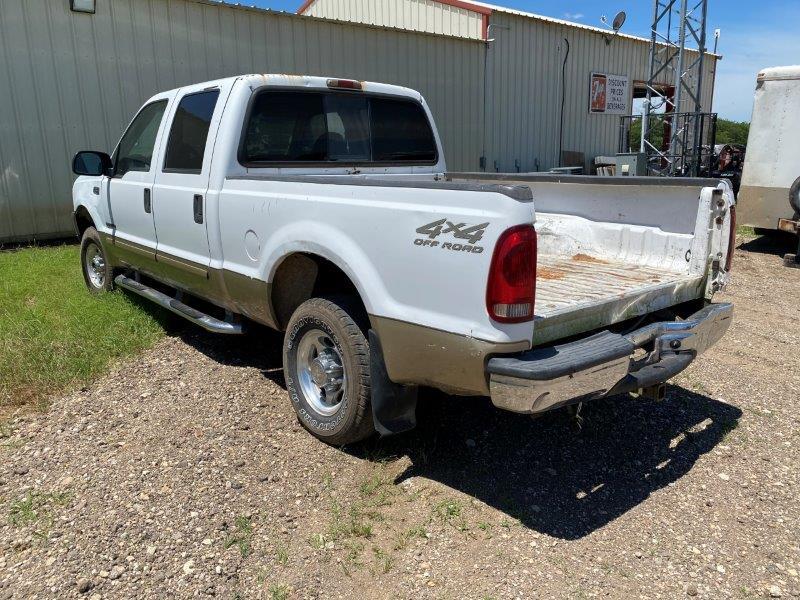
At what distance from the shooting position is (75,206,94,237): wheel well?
21.1 ft

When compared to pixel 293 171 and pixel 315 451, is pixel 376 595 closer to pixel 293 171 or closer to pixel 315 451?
pixel 315 451

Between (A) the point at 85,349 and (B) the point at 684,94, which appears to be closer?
(A) the point at 85,349

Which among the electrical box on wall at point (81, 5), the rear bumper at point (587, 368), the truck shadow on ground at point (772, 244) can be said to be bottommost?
the truck shadow on ground at point (772, 244)

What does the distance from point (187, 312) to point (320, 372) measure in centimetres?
154

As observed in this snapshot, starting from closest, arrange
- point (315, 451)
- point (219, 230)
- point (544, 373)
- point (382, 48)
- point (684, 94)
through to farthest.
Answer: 1. point (544, 373)
2. point (315, 451)
3. point (219, 230)
4. point (382, 48)
5. point (684, 94)

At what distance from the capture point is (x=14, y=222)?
9.45 metres

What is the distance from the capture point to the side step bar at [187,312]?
14.4 ft

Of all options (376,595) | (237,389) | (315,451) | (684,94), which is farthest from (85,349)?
(684,94)

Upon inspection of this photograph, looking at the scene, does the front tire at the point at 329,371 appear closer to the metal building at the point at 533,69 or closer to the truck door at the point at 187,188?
the truck door at the point at 187,188

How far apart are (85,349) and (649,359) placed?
4.06 meters

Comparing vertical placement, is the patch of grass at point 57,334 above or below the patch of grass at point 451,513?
above

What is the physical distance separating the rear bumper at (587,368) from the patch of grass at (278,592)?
3.74 feet

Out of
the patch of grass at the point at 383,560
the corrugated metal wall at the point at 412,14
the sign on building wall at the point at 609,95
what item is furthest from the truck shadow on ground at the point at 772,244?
the patch of grass at the point at 383,560

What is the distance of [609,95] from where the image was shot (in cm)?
1892
